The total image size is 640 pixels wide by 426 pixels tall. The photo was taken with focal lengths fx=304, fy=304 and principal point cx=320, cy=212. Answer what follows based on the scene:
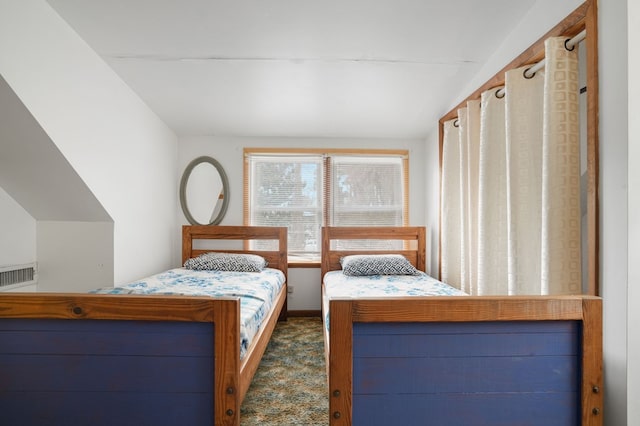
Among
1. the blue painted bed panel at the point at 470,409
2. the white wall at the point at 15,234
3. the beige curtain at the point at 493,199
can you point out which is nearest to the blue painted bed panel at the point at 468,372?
the blue painted bed panel at the point at 470,409

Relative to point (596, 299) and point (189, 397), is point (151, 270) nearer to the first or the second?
point (189, 397)

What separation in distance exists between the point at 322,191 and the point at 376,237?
31.8 inches

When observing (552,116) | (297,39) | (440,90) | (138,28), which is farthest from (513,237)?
(138,28)

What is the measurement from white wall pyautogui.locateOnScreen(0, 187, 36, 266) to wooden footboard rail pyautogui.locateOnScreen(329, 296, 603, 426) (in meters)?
2.24

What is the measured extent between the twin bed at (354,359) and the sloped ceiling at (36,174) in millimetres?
1053

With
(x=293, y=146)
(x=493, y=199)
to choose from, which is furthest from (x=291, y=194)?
(x=493, y=199)

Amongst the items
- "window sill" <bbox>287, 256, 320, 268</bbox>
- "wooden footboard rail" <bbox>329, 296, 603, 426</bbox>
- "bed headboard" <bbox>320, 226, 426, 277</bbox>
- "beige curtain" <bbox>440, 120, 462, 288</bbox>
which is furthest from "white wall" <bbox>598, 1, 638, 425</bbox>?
"window sill" <bbox>287, 256, 320, 268</bbox>

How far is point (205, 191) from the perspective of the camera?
134 inches

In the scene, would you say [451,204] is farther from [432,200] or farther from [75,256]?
[75,256]

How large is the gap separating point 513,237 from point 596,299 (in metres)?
0.62

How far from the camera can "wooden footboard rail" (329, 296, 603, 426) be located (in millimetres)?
993

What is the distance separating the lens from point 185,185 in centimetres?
337

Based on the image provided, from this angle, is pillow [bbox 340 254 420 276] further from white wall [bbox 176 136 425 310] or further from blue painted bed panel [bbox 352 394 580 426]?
blue painted bed panel [bbox 352 394 580 426]

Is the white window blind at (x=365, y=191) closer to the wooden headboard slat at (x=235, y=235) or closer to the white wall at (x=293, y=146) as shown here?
the white wall at (x=293, y=146)
